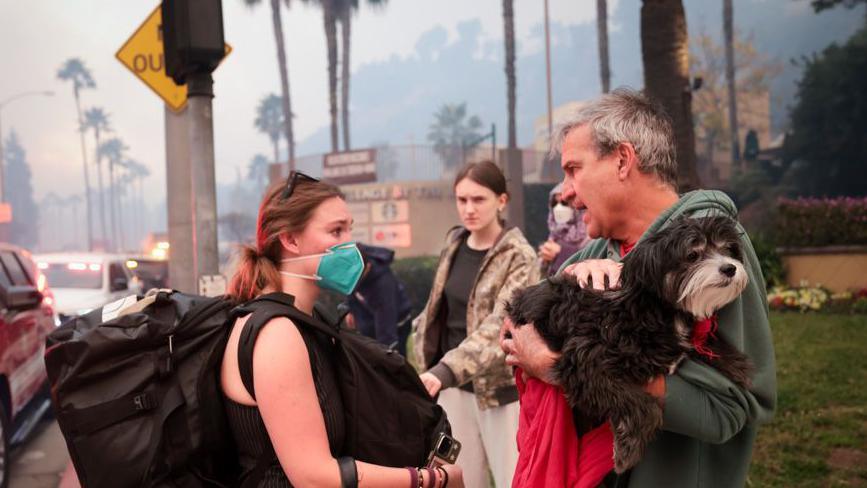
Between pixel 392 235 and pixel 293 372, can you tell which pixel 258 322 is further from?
pixel 392 235

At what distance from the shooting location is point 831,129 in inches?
963

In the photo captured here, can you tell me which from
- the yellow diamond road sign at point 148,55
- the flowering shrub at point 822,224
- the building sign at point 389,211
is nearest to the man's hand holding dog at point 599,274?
the yellow diamond road sign at point 148,55

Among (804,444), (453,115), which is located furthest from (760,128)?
(453,115)

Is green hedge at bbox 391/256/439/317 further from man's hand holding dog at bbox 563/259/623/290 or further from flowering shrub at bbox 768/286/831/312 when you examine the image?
man's hand holding dog at bbox 563/259/623/290

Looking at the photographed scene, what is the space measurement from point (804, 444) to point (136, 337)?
5.96 metres

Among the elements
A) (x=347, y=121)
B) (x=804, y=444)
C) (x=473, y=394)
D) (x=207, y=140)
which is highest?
(x=347, y=121)

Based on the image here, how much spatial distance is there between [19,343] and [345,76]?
111ft

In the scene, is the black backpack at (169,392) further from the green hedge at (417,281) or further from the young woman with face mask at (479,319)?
the green hedge at (417,281)

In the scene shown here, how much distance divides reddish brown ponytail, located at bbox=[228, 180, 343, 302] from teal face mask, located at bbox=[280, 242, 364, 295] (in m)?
0.07

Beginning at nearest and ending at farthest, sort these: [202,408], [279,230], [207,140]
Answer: [202,408] < [279,230] < [207,140]

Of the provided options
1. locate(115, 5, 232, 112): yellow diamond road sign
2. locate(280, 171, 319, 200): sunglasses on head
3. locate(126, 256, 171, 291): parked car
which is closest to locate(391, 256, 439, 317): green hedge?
locate(126, 256, 171, 291): parked car

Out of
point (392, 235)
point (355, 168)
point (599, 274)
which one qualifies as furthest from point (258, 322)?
point (355, 168)

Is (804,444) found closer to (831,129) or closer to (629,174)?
(629,174)

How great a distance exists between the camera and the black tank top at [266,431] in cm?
229
